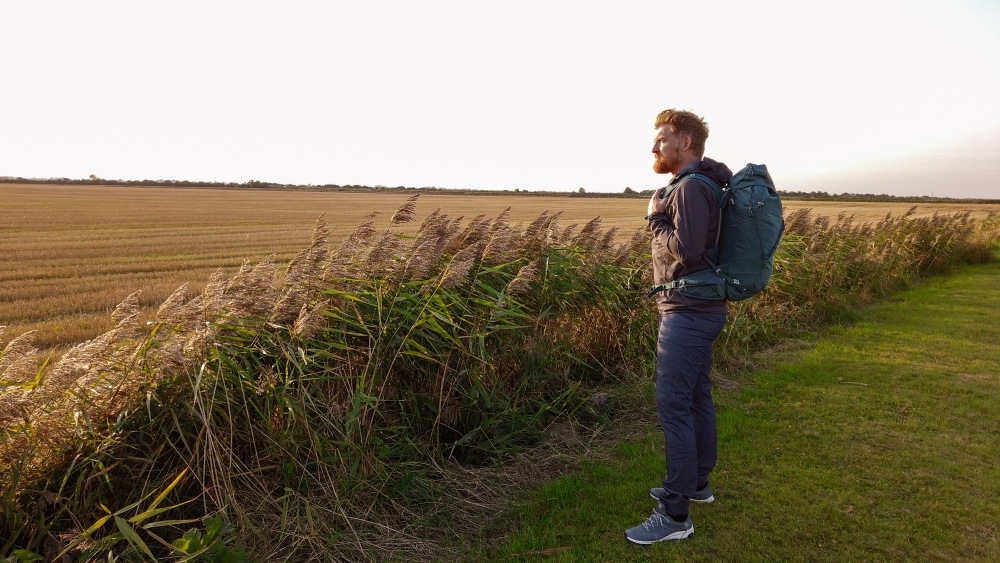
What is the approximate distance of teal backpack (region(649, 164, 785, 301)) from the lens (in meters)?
3.27

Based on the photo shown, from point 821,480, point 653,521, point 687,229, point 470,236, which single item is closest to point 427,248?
point 470,236

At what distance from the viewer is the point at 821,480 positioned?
13.8 feet

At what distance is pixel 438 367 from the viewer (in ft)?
13.9

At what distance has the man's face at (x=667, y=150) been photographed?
135 inches

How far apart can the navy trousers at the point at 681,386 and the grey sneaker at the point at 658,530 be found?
0.20ft

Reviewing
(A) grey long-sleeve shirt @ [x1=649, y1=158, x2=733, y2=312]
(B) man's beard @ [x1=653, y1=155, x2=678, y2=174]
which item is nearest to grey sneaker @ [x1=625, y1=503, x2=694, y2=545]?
(A) grey long-sleeve shirt @ [x1=649, y1=158, x2=733, y2=312]

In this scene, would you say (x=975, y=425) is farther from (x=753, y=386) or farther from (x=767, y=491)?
(x=767, y=491)

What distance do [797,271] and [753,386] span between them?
13.5 ft

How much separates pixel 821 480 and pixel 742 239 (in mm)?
2018

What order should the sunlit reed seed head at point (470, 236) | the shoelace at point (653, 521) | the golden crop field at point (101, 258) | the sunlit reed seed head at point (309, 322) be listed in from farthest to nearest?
the golden crop field at point (101, 258)
the sunlit reed seed head at point (470, 236)
the sunlit reed seed head at point (309, 322)
the shoelace at point (653, 521)

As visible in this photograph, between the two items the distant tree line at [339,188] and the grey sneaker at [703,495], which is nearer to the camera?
the grey sneaker at [703,495]

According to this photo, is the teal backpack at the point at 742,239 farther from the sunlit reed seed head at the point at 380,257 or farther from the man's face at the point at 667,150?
the sunlit reed seed head at the point at 380,257

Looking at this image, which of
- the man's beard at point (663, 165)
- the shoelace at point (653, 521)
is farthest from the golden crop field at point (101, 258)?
the shoelace at point (653, 521)

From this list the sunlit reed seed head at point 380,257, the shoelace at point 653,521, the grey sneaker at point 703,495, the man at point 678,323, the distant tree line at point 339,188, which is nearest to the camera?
the man at point 678,323
